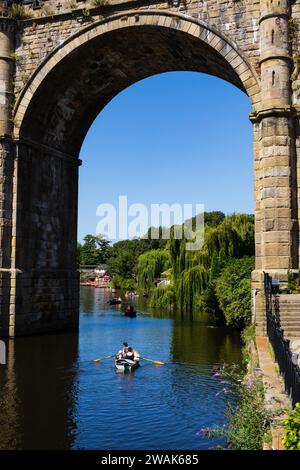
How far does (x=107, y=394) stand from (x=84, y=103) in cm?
1319

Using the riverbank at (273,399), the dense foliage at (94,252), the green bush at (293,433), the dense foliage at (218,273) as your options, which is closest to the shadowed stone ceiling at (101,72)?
the dense foliage at (218,273)

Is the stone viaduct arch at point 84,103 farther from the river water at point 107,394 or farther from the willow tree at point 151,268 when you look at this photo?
the willow tree at point 151,268

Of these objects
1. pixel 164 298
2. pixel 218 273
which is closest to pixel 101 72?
pixel 218 273

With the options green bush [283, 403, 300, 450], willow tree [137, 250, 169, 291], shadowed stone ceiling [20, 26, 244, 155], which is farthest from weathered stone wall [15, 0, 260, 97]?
willow tree [137, 250, 169, 291]

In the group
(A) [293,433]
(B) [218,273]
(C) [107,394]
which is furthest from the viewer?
(B) [218,273]

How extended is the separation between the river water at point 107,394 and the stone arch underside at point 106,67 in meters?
7.93

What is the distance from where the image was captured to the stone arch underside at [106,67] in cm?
1684

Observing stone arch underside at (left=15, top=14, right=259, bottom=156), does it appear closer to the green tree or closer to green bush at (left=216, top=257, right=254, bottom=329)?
green bush at (left=216, top=257, right=254, bottom=329)

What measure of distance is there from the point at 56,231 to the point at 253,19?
1089cm

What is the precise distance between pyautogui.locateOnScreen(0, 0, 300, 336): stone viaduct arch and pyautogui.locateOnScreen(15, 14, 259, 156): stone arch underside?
0.04 meters

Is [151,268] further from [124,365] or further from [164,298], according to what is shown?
[124,365]

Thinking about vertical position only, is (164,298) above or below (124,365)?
above

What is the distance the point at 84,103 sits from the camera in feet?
70.2

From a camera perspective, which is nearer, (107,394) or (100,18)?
(107,394)
